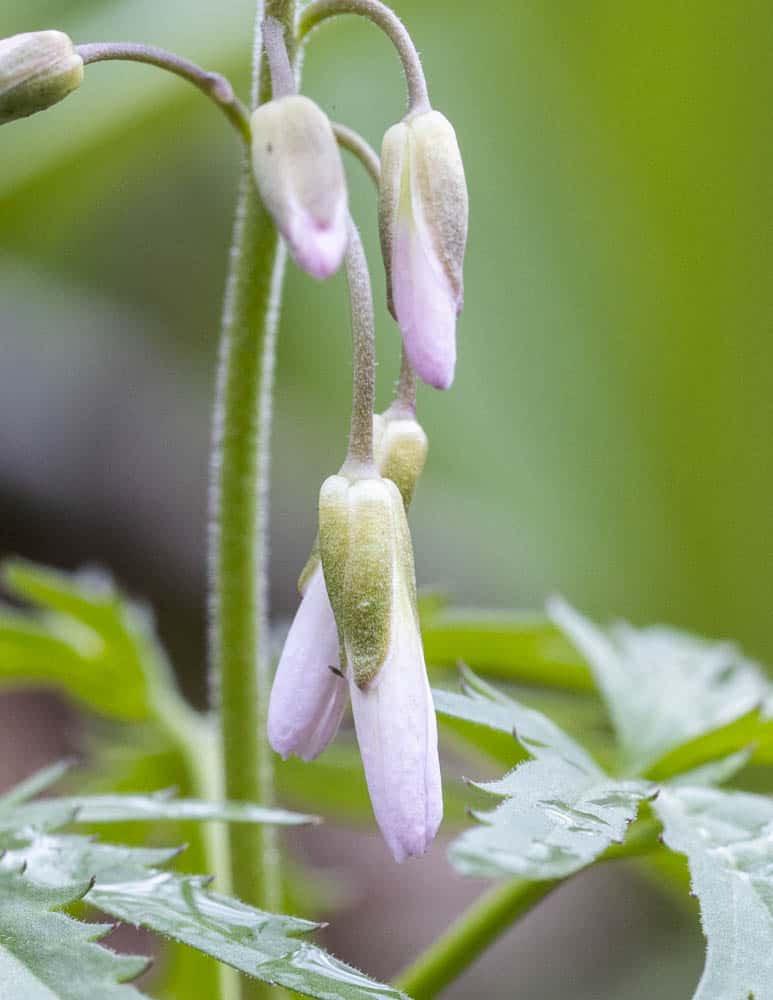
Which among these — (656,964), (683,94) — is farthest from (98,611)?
(683,94)

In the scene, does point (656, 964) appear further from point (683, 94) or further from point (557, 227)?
point (683, 94)

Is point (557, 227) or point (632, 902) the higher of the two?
point (557, 227)

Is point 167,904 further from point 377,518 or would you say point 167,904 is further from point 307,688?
point 377,518

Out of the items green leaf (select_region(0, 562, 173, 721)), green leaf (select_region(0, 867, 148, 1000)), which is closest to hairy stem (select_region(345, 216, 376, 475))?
green leaf (select_region(0, 867, 148, 1000))

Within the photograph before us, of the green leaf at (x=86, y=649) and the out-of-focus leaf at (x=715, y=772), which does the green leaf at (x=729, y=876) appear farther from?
the green leaf at (x=86, y=649)

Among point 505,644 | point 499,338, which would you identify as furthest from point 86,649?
point 499,338
